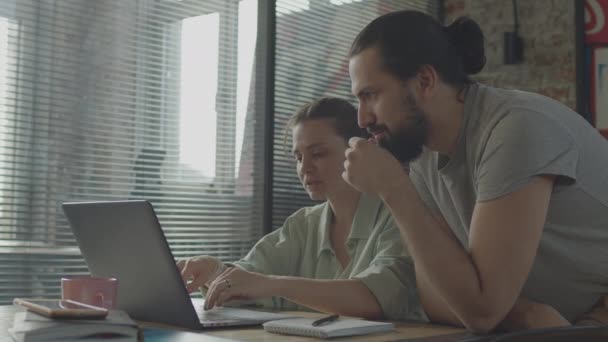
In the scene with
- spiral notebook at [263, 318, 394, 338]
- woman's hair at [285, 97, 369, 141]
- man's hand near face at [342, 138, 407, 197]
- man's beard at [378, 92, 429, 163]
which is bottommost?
spiral notebook at [263, 318, 394, 338]

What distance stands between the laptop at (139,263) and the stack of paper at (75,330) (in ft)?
0.74

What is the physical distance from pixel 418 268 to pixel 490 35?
2.67 metres

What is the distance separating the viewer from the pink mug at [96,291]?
1.42m

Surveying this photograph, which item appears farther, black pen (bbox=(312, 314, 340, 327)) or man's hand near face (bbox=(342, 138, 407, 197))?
man's hand near face (bbox=(342, 138, 407, 197))

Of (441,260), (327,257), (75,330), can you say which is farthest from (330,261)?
(75,330)

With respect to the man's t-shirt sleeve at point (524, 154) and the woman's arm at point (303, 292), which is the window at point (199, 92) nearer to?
the woman's arm at point (303, 292)

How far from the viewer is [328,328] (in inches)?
49.8

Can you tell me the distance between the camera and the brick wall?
11.9ft

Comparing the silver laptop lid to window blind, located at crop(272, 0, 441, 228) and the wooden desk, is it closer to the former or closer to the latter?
the wooden desk

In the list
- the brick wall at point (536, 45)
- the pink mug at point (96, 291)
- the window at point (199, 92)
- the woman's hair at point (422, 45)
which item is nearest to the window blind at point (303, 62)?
the window at point (199, 92)

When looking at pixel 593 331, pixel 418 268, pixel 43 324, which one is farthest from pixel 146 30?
pixel 593 331

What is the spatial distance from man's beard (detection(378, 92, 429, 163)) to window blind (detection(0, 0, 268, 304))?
4.70 ft

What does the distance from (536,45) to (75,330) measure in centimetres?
316

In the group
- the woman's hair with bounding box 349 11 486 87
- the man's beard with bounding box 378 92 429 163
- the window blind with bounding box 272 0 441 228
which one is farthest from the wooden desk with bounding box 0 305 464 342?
the window blind with bounding box 272 0 441 228
